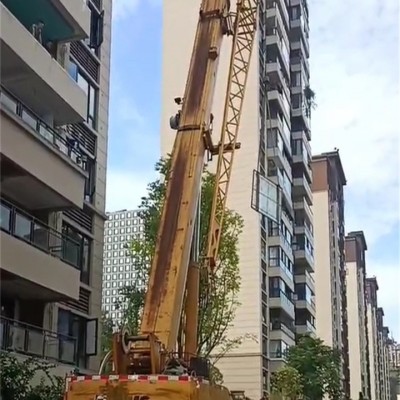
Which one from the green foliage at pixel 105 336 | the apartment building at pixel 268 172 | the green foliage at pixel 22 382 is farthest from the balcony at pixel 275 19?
the green foliage at pixel 22 382

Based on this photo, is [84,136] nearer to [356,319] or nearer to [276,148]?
[276,148]

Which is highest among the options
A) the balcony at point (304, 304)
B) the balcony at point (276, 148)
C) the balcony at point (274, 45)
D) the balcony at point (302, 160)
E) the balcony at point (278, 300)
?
the balcony at point (274, 45)

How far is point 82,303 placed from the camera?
26.2 meters

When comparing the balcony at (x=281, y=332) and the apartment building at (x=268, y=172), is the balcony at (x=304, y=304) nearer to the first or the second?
the apartment building at (x=268, y=172)

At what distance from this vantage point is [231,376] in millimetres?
50469

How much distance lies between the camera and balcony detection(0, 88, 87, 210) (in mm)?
19000

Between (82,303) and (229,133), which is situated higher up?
(229,133)

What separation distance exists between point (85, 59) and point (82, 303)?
8.36 m

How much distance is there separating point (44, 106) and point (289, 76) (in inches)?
1778

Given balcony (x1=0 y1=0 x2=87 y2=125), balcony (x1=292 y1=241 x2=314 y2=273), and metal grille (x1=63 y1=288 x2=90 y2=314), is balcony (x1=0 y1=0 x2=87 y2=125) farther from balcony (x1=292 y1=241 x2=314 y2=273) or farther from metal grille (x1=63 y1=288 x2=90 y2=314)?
balcony (x1=292 y1=241 x2=314 y2=273)

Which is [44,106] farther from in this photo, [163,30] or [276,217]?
[163,30]

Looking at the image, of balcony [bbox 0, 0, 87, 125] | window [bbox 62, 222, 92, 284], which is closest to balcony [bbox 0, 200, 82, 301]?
window [bbox 62, 222, 92, 284]

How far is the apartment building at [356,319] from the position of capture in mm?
105500

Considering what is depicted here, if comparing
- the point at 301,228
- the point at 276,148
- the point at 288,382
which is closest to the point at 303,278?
the point at 301,228
